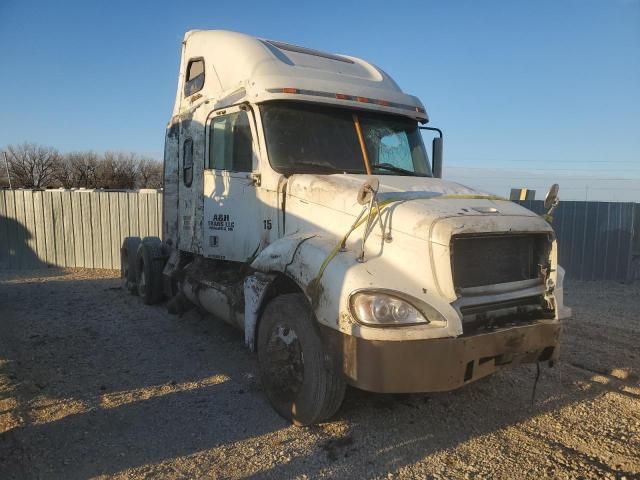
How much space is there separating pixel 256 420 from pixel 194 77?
4.57 meters

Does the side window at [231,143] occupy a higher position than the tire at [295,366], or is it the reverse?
the side window at [231,143]

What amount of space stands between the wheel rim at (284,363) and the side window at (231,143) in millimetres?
1864

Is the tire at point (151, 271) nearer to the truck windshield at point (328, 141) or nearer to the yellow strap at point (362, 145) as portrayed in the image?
the truck windshield at point (328, 141)

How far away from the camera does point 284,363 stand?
405cm

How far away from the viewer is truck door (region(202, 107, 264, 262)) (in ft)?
16.8

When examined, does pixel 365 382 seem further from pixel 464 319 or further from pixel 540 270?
pixel 540 270

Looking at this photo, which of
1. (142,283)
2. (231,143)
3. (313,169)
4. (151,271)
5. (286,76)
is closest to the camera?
(313,169)

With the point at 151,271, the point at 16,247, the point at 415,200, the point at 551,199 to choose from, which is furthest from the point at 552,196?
the point at 16,247

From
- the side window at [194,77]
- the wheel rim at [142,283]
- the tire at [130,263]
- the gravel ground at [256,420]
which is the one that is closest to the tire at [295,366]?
the gravel ground at [256,420]

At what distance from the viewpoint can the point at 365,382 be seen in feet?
10.9

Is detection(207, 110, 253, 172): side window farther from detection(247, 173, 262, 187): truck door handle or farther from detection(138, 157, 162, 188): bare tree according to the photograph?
detection(138, 157, 162, 188): bare tree

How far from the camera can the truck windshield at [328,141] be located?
492 cm

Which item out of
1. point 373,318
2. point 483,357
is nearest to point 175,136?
point 373,318

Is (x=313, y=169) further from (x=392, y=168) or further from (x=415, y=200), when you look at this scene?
(x=415, y=200)
